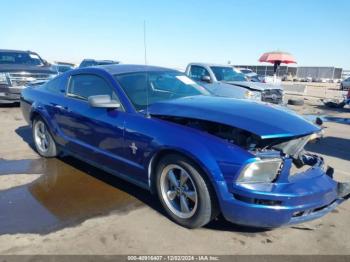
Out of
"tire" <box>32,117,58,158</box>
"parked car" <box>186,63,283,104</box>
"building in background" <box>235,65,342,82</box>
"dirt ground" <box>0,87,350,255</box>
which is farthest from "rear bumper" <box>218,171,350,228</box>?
"building in background" <box>235,65,342,82</box>

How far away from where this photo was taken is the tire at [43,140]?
18.7ft

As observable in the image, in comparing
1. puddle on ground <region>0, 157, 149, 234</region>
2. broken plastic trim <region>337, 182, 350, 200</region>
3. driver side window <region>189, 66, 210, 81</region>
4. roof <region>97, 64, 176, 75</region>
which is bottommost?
puddle on ground <region>0, 157, 149, 234</region>

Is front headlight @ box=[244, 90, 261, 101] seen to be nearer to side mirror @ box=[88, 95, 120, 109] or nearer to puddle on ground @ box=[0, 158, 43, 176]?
puddle on ground @ box=[0, 158, 43, 176]

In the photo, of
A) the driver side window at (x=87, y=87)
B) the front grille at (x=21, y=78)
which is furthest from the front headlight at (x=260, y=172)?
the front grille at (x=21, y=78)

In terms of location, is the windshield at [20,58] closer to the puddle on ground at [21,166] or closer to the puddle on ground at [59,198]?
the puddle on ground at [21,166]

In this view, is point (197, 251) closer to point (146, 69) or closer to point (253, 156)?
point (253, 156)

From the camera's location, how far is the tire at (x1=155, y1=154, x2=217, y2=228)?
3.35 meters

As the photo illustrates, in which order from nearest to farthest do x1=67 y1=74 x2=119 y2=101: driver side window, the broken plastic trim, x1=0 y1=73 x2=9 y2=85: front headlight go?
the broken plastic trim, x1=67 y1=74 x2=119 y2=101: driver side window, x1=0 y1=73 x2=9 y2=85: front headlight

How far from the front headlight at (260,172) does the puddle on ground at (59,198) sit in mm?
1474

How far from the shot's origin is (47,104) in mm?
5504

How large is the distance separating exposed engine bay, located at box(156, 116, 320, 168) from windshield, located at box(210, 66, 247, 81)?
27.6ft

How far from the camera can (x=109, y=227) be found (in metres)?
3.61

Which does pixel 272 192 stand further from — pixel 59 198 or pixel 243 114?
pixel 59 198

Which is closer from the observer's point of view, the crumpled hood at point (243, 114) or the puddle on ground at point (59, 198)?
the crumpled hood at point (243, 114)
